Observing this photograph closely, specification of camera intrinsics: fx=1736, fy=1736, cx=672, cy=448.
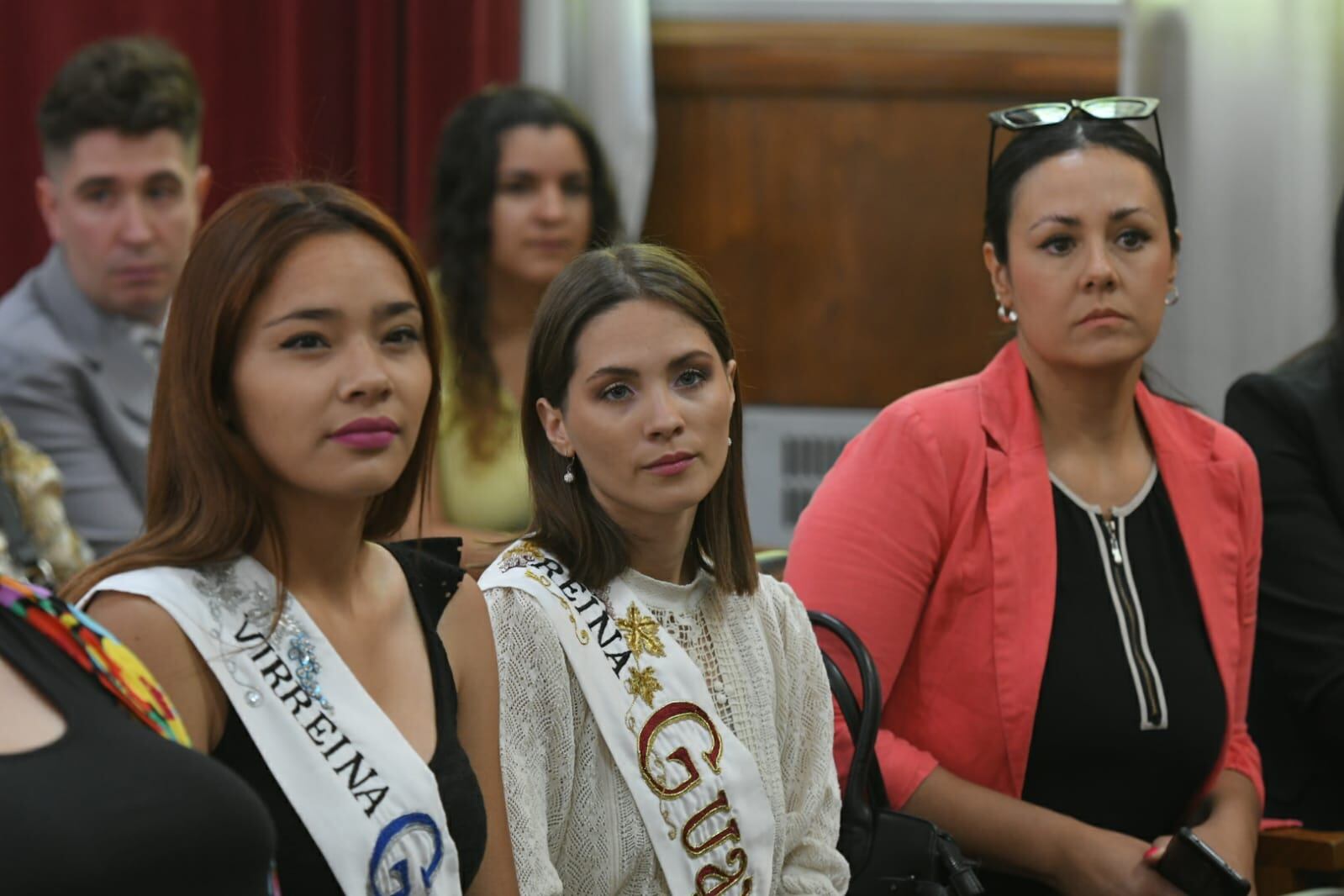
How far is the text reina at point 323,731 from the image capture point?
4.52 feet

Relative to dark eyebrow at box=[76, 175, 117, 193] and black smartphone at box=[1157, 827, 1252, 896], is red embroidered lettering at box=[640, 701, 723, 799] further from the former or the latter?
dark eyebrow at box=[76, 175, 117, 193]

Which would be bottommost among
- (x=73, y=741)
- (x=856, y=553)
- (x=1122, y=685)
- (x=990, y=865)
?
(x=990, y=865)

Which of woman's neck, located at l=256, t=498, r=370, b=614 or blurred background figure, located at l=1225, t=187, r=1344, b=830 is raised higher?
woman's neck, located at l=256, t=498, r=370, b=614

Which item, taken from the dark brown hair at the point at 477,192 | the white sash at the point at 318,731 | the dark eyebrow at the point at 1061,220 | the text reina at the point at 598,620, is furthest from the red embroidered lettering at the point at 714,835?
the dark brown hair at the point at 477,192

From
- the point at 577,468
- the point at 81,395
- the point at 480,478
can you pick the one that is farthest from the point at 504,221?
the point at 577,468

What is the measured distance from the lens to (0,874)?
3.30 ft

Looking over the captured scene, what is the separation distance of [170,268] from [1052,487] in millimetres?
1683

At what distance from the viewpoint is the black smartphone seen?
75.5 inches

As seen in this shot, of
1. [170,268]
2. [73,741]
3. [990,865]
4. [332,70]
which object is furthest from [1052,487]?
[332,70]

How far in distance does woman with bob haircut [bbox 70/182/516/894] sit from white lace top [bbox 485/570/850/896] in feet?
0.25

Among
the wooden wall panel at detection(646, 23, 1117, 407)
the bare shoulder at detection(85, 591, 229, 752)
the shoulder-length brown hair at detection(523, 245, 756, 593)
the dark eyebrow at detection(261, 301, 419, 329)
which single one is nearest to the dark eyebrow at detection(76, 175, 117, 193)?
the wooden wall panel at detection(646, 23, 1117, 407)

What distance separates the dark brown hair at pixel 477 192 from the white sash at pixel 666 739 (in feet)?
4.47

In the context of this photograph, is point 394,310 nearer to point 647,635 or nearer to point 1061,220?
point 647,635

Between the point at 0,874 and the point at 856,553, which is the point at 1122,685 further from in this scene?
the point at 0,874
